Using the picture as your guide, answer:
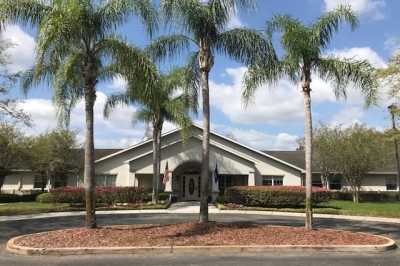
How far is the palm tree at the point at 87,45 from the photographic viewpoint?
548 inches

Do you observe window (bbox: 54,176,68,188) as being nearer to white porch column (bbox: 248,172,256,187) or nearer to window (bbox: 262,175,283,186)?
white porch column (bbox: 248,172,256,187)

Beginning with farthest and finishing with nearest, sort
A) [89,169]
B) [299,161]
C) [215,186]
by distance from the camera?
1. [299,161]
2. [215,186]
3. [89,169]

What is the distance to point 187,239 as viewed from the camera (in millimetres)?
13102

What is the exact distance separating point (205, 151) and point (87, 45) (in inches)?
200

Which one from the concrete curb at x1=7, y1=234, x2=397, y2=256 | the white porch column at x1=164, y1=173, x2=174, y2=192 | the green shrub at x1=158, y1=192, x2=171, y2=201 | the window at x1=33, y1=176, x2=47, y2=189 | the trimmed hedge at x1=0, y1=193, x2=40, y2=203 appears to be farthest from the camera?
the window at x1=33, y1=176, x2=47, y2=189

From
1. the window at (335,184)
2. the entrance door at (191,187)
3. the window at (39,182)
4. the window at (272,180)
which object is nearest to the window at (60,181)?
the window at (39,182)

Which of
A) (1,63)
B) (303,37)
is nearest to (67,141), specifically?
(1,63)

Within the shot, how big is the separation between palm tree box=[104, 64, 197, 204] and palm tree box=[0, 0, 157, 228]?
117 centimetres

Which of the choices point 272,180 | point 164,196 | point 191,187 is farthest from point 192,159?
point 272,180

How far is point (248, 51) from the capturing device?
16.7 m

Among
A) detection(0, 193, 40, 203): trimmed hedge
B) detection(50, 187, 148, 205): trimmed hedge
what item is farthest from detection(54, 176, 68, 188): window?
detection(50, 187, 148, 205): trimmed hedge

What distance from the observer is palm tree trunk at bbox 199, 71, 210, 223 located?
1590 cm

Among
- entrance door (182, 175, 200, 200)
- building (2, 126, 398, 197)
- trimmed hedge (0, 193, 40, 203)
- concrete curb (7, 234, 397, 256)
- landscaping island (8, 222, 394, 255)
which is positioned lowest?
concrete curb (7, 234, 397, 256)

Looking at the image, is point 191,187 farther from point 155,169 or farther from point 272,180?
point 155,169
